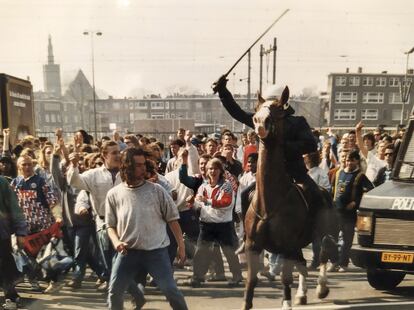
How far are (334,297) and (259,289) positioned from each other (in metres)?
0.94

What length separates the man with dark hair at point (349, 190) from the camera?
5.49 m

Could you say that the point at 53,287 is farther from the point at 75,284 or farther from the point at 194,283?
the point at 194,283

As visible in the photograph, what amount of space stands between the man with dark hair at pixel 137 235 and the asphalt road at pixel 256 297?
135 cm

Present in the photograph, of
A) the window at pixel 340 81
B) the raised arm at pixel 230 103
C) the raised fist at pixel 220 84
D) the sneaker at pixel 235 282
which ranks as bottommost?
the sneaker at pixel 235 282

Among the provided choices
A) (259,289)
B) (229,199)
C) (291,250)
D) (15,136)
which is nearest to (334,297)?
(259,289)

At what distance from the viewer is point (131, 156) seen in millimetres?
3367

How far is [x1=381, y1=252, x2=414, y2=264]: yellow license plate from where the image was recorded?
165 inches

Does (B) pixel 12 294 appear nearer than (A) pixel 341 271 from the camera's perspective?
Yes

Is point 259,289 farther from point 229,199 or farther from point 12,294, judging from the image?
point 12,294

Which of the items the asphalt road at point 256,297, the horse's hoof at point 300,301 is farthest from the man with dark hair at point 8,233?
the horse's hoof at point 300,301

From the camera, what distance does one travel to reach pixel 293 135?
378cm

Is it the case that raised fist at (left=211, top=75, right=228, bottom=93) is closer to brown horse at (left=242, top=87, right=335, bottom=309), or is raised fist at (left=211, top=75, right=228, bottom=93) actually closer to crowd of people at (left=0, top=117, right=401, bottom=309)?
brown horse at (left=242, top=87, right=335, bottom=309)

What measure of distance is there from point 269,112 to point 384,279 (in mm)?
2992

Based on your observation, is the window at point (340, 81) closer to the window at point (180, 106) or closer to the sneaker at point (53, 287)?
the window at point (180, 106)
